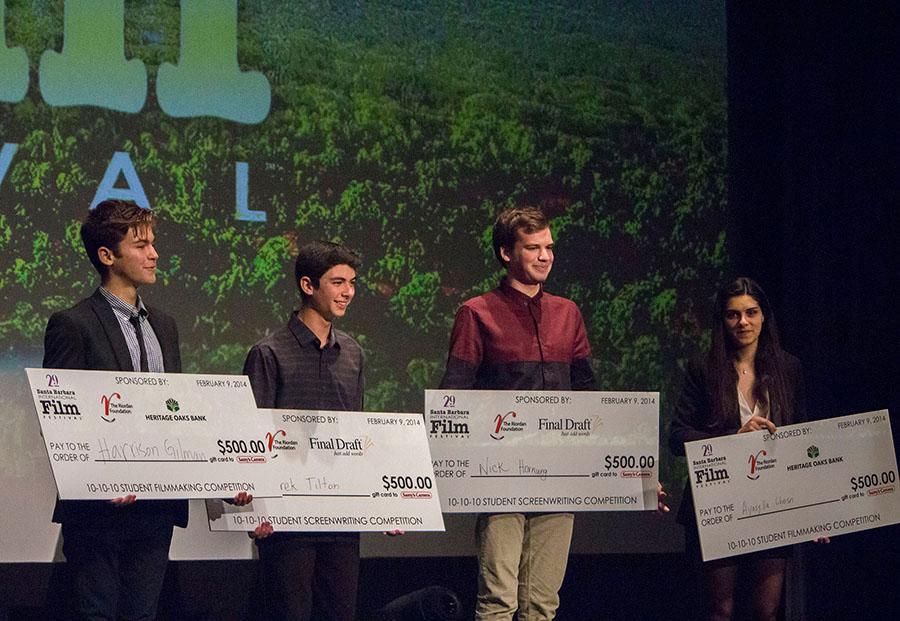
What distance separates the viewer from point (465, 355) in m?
4.26

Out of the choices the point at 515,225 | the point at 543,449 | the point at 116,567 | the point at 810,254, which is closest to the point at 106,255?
the point at 116,567

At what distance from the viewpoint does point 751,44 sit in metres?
5.82

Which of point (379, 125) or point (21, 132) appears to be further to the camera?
point (379, 125)

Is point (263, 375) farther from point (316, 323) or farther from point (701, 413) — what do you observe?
point (701, 413)

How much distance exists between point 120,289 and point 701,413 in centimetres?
208

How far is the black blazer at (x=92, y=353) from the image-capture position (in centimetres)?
359

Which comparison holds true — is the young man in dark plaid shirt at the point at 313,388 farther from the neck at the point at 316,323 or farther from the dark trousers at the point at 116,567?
the dark trousers at the point at 116,567

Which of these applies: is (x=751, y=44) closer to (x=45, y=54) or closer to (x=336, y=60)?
(x=336, y=60)

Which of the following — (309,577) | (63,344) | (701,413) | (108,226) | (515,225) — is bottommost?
(309,577)

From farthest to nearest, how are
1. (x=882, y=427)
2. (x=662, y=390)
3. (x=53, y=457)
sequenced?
(x=662, y=390)
(x=882, y=427)
(x=53, y=457)

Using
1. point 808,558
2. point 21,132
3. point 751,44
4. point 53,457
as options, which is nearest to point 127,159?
point 21,132

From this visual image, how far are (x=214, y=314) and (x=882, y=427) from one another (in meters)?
2.69

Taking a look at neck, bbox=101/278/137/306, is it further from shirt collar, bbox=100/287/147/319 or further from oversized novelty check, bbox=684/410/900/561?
oversized novelty check, bbox=684/410/900/561

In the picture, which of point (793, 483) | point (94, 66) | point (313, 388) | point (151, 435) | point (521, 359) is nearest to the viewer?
point (151, 435)
